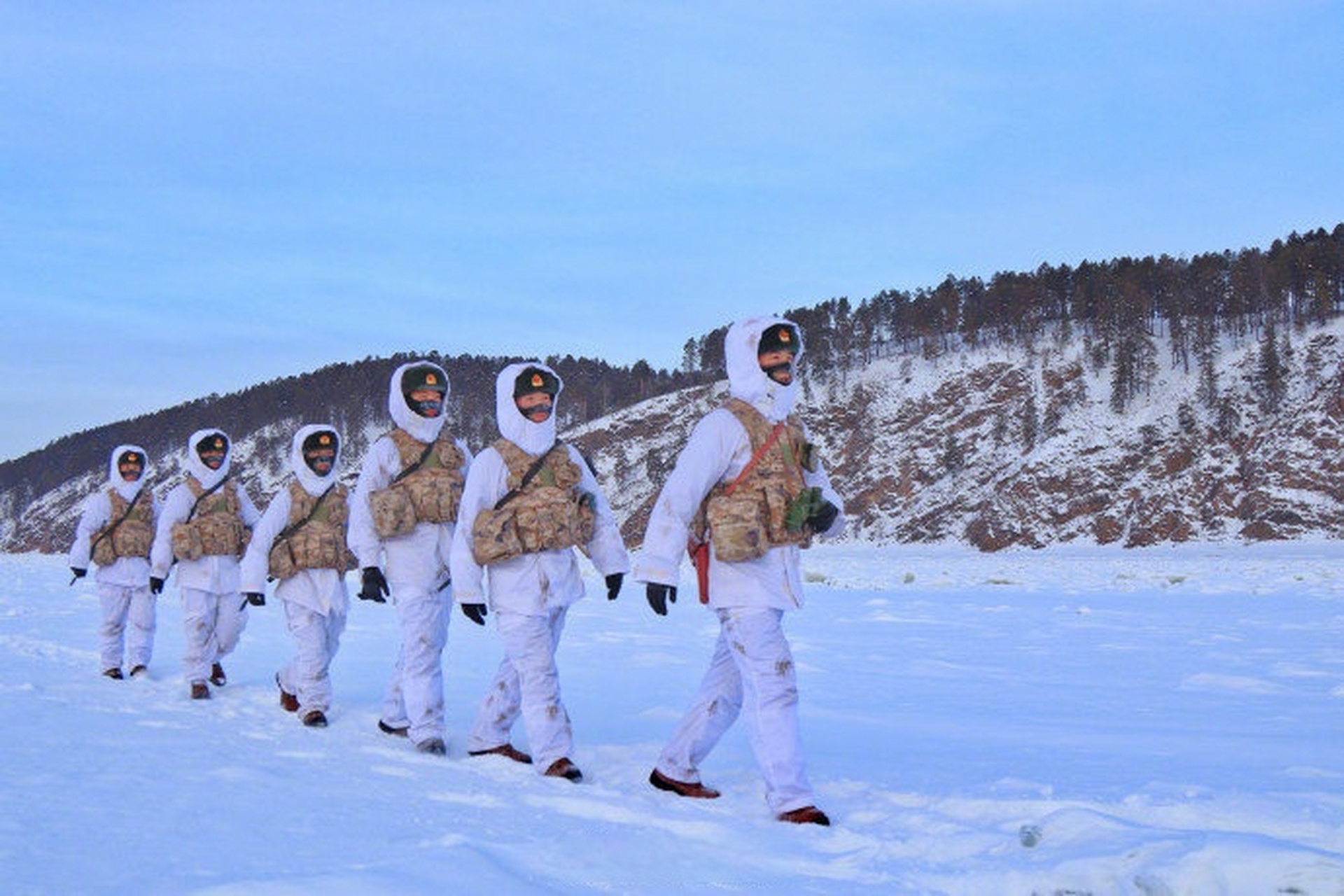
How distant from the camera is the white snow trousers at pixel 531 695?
19.3 ft

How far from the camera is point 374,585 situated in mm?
7234

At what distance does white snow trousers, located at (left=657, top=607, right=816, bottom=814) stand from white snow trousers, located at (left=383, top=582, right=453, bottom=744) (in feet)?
6.59

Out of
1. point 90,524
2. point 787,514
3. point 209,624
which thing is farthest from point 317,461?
point 787,514

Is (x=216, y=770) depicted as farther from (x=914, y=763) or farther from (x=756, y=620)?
(x=914, y=763)

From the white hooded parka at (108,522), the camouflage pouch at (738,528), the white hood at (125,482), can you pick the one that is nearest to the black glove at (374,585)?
the camouflage pouch at (738,528)

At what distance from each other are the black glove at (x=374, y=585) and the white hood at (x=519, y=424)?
1376 mm

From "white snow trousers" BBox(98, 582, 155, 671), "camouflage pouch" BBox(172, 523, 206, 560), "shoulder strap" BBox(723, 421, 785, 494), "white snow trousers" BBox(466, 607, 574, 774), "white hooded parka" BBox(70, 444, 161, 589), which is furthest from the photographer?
"white hooded parka" BBox(70, 444, 161, 589)

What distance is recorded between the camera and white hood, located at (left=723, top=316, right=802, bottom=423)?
5.52m

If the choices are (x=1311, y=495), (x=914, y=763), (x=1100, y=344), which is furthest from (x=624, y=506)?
(x=914, y=763)

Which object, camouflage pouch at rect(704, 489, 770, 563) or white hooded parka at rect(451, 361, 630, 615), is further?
white hooded parka at rect(451, 361, 630, 615)

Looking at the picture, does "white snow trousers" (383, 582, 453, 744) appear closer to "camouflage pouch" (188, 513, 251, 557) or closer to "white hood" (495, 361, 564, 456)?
"white hood" (495, 361, 564, 456)

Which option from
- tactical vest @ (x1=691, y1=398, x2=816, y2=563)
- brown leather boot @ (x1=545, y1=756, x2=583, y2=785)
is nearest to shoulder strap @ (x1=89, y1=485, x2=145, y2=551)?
brown leather boot @ (x1=545, y1=756, x2=583, y2=785)

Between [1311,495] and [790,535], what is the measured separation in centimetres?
6454

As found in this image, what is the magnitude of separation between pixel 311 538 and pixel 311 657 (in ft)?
3.38
